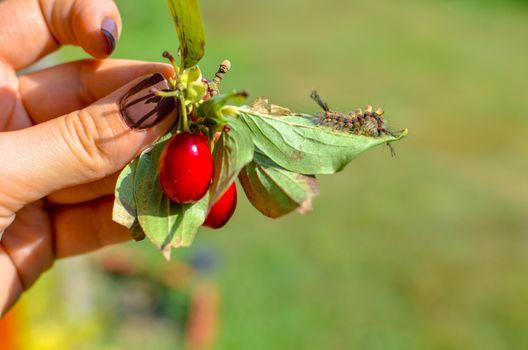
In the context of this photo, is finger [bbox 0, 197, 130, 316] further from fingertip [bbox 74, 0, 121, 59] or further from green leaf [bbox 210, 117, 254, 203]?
green leaf [bbox 210, 117, 254, 203]

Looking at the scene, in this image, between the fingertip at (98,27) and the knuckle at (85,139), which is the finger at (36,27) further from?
the knuckle at (85,139)

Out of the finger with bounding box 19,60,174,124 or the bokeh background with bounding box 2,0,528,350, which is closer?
the finger with bounding box 19,60,174,124

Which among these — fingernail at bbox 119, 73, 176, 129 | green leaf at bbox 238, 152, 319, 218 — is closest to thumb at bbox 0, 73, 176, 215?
fingernail at bbox 119, 73, 176, 129

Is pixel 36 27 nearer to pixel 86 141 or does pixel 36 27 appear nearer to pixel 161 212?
pixel 86 141

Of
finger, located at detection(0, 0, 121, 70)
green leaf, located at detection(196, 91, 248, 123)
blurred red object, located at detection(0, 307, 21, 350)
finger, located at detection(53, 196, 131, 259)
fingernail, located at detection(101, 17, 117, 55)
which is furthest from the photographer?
blurred red object, located at detection(0, 307, 21, 350)

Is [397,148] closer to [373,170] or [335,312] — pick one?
[373,170]

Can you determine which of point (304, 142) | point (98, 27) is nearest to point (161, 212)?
point (304, 142)

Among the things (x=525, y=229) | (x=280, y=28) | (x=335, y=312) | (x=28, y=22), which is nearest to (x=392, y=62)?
(x=280, y=28)
